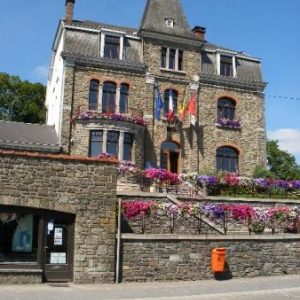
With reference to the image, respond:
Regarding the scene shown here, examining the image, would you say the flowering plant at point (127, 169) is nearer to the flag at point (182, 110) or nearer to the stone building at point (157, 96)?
the stone building at point (157, 96)

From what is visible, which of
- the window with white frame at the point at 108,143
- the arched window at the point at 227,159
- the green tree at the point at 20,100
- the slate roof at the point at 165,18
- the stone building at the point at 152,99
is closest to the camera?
the window with white frame at the point at 108,143

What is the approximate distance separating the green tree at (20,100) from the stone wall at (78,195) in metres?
29.2

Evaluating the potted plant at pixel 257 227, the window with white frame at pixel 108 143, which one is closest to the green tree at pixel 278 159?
the window with white frame at pixel 108 143

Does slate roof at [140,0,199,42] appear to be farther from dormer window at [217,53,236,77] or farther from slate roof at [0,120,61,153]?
slate roof at [0,120,61,153]

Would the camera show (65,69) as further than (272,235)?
Yes

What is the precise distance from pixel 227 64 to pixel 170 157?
7.77 metres

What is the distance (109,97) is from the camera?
27.1 metres

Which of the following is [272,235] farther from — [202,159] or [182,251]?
[202,159]

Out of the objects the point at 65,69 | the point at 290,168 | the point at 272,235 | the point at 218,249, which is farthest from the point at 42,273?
the point at 290,168

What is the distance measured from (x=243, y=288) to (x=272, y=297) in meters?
1.34

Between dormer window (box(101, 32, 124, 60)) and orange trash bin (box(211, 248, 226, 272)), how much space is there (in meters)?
16.1

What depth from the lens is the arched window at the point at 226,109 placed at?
29495 millimetres

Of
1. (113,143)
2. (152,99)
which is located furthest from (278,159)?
(113,143)

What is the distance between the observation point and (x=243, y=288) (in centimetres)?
1324
